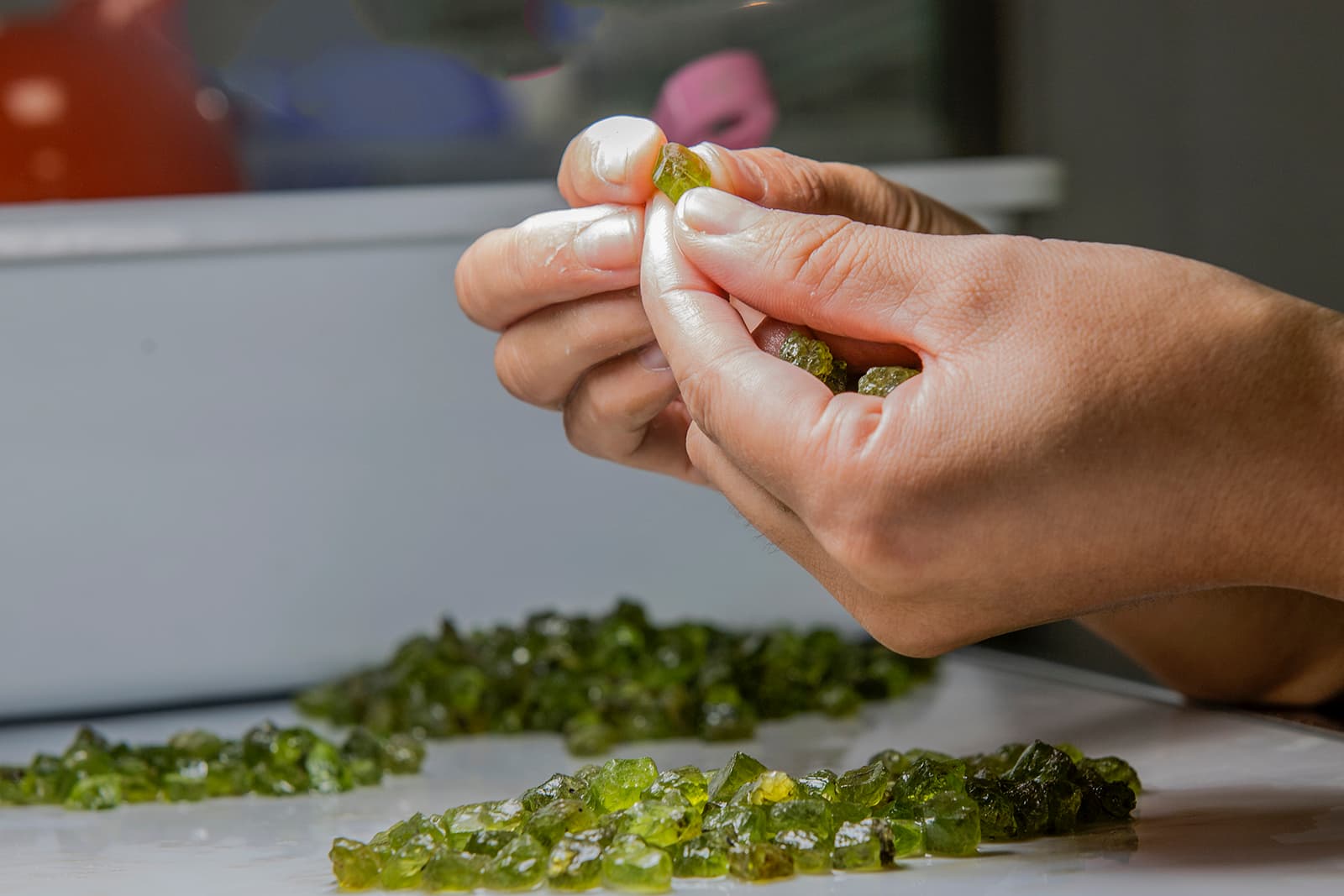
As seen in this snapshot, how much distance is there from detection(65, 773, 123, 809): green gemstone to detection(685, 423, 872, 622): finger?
0.40m

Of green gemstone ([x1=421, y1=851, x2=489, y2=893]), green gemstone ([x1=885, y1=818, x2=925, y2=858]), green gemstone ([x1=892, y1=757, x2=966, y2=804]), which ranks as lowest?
green gemstone ([x1=421, y1=851, x2=489, y2=893])

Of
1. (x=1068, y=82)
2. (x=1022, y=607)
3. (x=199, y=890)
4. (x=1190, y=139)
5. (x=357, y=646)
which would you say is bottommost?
(x=199, y=890)

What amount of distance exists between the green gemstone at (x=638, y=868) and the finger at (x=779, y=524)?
127mm

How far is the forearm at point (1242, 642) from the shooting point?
77 centimetres

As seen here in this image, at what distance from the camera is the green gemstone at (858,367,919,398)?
0.53 m

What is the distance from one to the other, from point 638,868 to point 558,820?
54mm

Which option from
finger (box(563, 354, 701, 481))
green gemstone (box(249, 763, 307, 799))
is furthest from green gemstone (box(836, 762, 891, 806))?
green gemstone (box(249, 763, 307, 799))

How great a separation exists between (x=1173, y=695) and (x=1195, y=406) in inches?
19.8

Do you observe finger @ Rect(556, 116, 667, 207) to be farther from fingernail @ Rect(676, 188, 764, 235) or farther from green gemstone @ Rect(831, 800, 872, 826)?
green gemstone @ Rect(831, 800, 872, 826)

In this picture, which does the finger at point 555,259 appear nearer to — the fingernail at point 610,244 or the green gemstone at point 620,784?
the fingernail at point 610,244

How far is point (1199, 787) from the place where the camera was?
665 millimetres

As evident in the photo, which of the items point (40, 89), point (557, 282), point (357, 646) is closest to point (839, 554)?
point (557, 282)

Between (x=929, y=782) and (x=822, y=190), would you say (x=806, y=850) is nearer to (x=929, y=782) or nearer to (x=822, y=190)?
(x=929, y=782)

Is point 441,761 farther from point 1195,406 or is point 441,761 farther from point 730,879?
point 1195,406
